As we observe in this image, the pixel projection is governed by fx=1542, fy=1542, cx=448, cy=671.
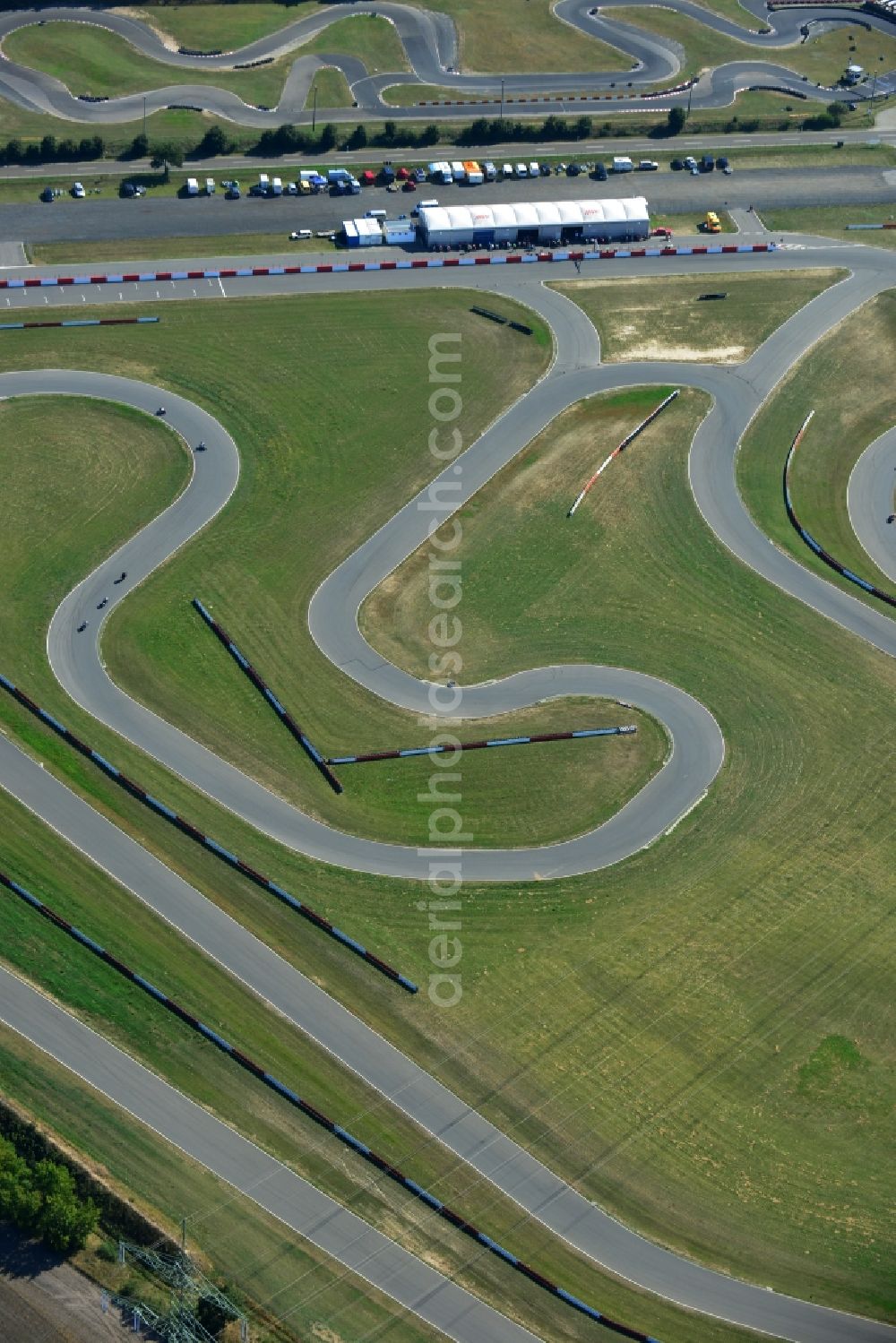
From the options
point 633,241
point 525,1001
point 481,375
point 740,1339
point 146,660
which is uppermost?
point 633,241

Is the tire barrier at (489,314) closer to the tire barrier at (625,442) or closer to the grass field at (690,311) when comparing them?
the grass field at (690,311)

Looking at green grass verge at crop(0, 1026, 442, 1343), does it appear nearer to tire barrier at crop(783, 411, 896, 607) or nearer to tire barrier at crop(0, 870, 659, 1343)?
tire barrier at crop(0, 870, 659, 1343)

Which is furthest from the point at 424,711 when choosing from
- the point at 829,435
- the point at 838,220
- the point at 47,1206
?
the point at 838,220

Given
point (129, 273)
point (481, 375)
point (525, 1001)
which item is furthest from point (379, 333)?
point (525, 1001)

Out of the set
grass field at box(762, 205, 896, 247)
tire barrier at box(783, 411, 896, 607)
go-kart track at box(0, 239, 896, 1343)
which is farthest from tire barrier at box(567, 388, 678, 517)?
grass field at box(762, 205, 896, 247)

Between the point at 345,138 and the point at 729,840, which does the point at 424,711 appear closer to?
the point at 729,840

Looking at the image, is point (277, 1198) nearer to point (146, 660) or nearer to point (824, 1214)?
point (824, 1214)

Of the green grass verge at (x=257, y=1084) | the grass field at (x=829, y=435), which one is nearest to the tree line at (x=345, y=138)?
the grass field at (x=829, y=435)
